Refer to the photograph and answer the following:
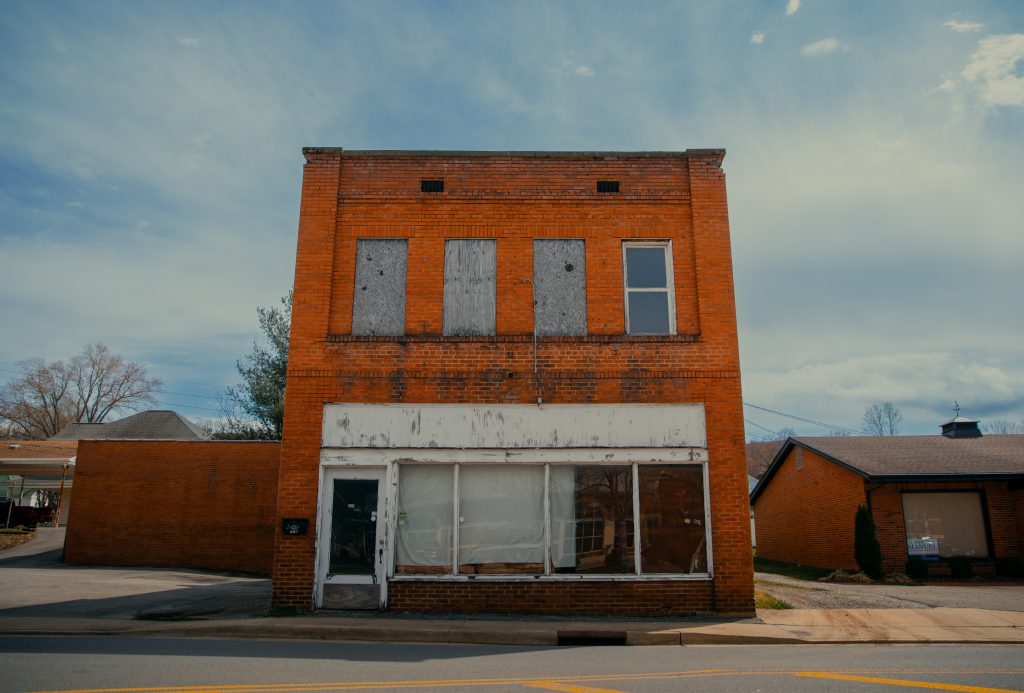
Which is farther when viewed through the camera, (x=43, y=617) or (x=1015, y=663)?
(x=43, y=617)

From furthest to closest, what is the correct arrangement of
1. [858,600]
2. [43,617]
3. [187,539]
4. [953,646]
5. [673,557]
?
1. [187,539]
2. [858,600]
3. [673,557]
4. [43,617]
5. [953,646]

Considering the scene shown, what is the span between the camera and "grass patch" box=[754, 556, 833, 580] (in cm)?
2023

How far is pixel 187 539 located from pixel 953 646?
18.9 metres

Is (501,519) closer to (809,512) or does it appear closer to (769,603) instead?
(769,603)

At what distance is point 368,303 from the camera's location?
41.2ft

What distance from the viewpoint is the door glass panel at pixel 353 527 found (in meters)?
11.5

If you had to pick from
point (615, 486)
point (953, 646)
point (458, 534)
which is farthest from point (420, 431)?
point (953, 646)

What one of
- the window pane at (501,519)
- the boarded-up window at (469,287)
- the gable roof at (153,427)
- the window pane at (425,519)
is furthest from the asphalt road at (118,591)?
the gable roof at (153,427)

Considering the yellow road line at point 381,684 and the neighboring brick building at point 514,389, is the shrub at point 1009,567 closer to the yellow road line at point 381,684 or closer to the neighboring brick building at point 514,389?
the neighboring brick building at point 514,389

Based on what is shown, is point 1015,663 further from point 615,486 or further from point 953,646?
point 615,486

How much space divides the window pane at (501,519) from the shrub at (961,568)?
46.0 ft

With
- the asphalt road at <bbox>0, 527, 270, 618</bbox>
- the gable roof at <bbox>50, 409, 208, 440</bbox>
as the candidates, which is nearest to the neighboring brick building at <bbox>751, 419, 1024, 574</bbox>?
the asphalt road at <bbox>0, 527, 270, 618</bbox>

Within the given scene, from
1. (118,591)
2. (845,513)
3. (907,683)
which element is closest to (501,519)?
(907,683)

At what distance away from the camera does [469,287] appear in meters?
12.6
